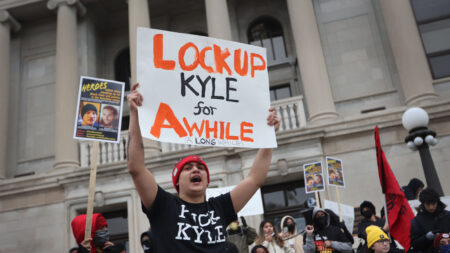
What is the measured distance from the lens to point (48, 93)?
19.0 metres

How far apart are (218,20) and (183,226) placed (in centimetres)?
1454

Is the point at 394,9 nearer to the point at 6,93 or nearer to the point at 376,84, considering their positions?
the point at 376,84

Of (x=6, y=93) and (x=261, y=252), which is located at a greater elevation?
(x=6, y=93)

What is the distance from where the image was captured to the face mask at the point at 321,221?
253 inches

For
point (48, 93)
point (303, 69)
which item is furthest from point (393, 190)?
point (48, 93)

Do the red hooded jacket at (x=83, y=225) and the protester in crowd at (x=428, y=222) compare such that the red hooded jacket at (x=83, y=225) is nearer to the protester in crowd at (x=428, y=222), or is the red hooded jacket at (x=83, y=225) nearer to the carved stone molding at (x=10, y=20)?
the protester in crowd at (x=428, y=222)

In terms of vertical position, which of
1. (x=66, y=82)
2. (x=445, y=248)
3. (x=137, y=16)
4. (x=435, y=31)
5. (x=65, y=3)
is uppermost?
(x=65, y=3)

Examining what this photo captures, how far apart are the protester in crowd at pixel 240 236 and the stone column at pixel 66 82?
924 centimetres

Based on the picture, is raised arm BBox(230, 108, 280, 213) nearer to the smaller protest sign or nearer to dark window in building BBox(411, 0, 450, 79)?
the smaller protest sign

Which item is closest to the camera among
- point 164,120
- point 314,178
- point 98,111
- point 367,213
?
point 164,120

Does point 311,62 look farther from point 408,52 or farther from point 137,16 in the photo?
point 137,16

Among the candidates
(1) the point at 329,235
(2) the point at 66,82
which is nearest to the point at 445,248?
(1) the point at 329,235

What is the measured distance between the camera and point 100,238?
14.5 ft

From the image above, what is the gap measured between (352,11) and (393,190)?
1314 cm
